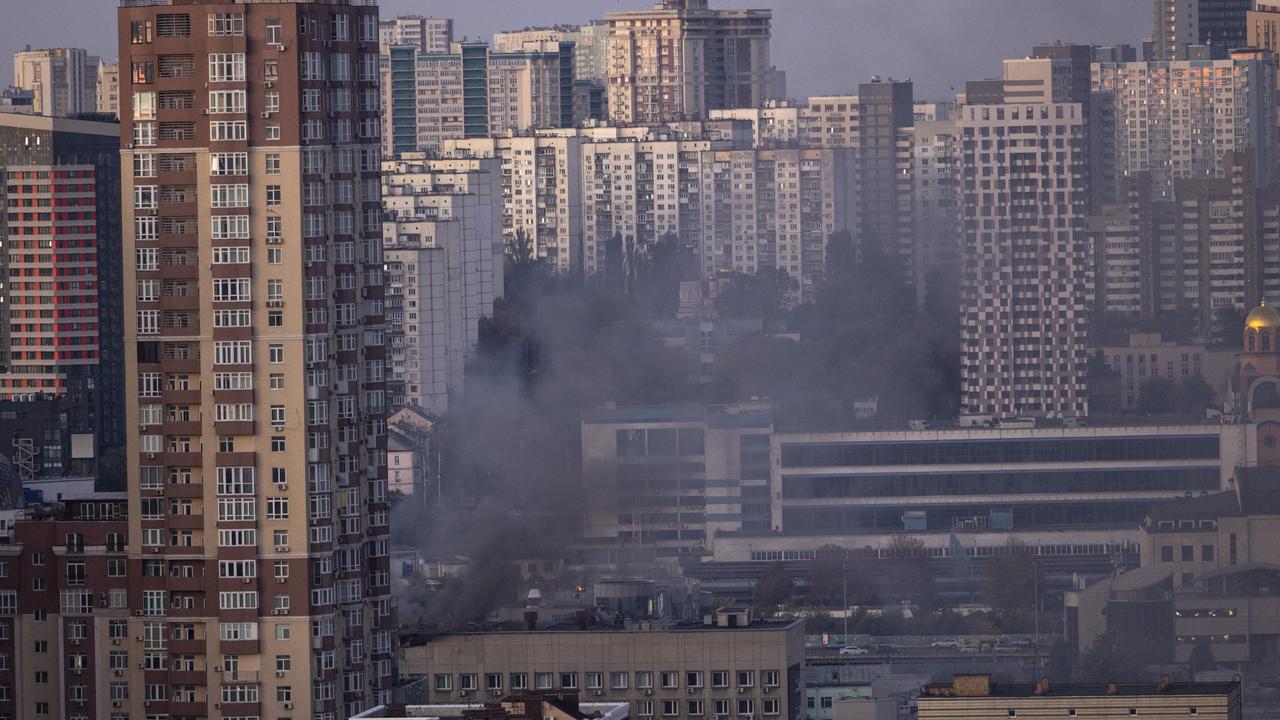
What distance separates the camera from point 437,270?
4128 centimetres

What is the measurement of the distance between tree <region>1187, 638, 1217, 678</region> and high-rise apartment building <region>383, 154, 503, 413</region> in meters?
11.4

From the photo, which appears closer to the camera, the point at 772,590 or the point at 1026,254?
the point at 772,590

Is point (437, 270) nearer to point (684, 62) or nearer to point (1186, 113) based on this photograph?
point (1186, 113)

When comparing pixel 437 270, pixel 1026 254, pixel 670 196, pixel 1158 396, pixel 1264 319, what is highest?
pixel 670 196

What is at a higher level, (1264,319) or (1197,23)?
(1197,23)

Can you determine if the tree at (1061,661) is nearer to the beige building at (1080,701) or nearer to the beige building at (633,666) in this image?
the beige building at (633,666)

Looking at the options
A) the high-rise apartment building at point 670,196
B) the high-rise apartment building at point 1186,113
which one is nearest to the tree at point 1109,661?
the high-rise apartment building at point 1186,113

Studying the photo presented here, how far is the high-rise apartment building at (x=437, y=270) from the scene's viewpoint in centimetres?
3950

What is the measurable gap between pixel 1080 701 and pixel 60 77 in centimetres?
3826

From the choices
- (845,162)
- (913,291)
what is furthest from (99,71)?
(913,291)

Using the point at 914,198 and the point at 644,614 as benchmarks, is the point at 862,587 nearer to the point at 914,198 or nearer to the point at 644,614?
the point at 644,614

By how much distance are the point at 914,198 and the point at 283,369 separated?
1346 inches

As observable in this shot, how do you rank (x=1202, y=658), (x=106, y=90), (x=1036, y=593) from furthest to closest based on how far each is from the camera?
(x=106, y=90), (x=1036, y=593), (x=1202, y=658)

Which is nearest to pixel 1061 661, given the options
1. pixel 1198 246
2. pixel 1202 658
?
pixel 1202 658
